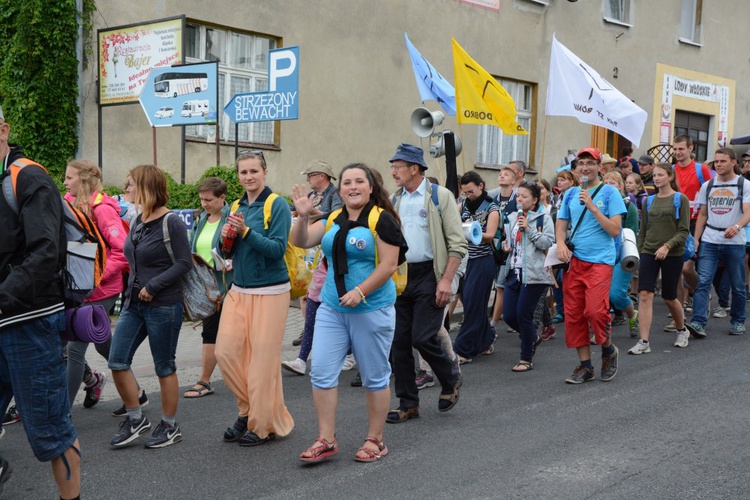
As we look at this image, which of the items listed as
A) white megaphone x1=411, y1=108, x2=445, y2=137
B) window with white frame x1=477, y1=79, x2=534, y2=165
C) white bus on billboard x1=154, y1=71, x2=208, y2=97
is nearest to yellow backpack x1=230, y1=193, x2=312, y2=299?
white megaphone x1=411, y1=108, x2=445, y2=137

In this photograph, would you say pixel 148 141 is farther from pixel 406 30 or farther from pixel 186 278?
pixel 186 278

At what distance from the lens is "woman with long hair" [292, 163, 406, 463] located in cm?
517

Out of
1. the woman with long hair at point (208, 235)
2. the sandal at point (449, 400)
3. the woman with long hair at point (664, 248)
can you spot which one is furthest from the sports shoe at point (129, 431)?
the woman with long hair at point (664, 248)

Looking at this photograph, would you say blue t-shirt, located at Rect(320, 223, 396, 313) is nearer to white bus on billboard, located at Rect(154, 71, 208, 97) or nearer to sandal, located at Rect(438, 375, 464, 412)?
sandal, located at Rect(438, 375, 464, 412)

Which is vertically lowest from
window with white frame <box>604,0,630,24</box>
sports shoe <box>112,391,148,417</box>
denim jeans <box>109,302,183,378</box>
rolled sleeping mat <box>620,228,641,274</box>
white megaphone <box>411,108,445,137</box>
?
sports shoe <box>112,391,148,417</box>

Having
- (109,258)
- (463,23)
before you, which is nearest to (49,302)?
(109,258)

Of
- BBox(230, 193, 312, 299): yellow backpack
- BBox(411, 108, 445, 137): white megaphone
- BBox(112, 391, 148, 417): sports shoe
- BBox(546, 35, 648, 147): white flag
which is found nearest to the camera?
BBox(230, 193, 312, 299): yellow backpack

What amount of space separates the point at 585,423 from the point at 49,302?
12.3 feet

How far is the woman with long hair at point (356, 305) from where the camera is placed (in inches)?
203

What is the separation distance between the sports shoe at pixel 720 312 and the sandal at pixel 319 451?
24.6ft

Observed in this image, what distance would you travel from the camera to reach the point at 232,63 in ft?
46.3

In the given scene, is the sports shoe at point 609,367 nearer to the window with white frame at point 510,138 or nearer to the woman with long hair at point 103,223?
the woman with long hair at point 103,223

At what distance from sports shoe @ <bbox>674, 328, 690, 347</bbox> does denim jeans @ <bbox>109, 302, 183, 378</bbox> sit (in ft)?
18.7

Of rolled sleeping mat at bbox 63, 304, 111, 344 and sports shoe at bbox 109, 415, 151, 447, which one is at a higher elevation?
rolled sleeping mat at bbox 63, 304, 111, 344
